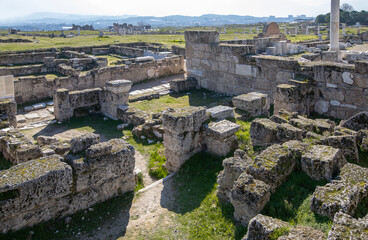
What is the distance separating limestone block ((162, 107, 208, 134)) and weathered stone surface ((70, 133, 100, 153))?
1.85 metres

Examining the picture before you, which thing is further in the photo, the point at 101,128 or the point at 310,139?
the point at 101,128

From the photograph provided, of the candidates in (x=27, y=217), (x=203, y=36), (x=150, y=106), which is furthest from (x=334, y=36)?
(x=27, y=217)

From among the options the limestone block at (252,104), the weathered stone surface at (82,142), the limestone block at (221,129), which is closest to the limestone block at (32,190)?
the weathered stone surface at (82,142)

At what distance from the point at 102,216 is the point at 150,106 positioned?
7.84 m

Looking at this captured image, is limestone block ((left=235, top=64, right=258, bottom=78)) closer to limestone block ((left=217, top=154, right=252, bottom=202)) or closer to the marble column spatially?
limestone block ((left=217, top=154, right=252, bottom=202))

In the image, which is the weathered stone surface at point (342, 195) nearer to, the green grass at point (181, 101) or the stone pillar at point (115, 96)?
the green grass at point (181, 101)

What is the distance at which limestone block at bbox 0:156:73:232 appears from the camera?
5.34m

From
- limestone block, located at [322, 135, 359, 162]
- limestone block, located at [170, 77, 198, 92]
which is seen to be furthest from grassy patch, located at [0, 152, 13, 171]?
limestone block, located at [170, 77, 198, 92]

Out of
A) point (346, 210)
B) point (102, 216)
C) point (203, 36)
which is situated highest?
point (203, 36)

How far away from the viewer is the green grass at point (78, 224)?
5.55m

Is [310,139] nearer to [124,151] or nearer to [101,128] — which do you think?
[124,151]

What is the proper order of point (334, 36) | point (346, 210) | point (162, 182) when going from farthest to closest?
point (334, 36)
point (162, 182)
point (346, 210)

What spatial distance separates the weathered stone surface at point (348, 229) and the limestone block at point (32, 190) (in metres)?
4.48

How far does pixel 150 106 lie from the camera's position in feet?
45.1
